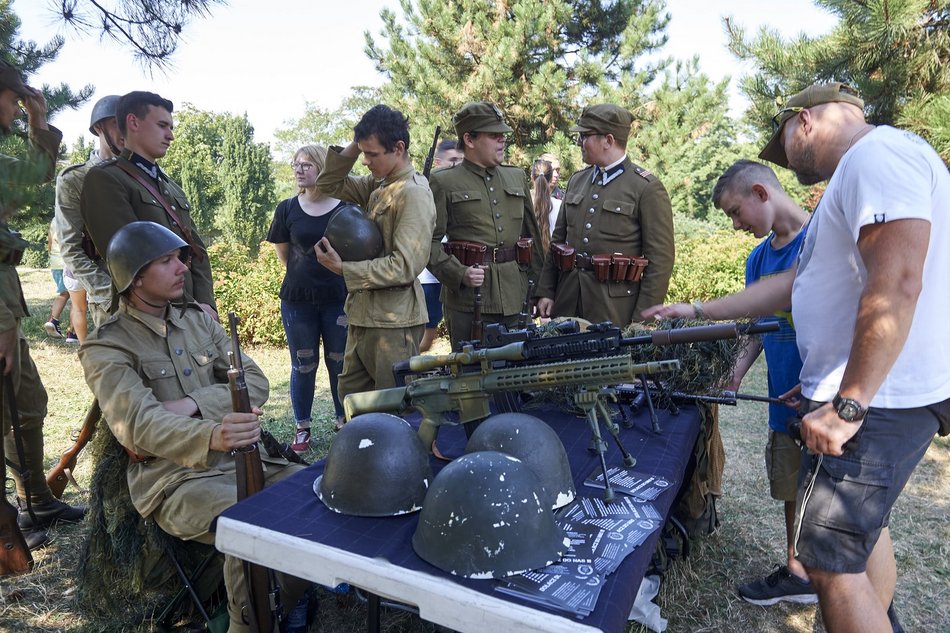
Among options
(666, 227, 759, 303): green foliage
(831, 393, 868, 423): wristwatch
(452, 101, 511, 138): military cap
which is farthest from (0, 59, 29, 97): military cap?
(666, 227, 759, 303): green foliage

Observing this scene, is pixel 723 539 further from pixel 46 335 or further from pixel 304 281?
pixel 46 335

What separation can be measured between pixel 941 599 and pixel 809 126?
9.09 feet

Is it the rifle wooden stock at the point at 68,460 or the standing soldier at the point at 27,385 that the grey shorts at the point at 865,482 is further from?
the rifle wooden stock at the point at 68,460

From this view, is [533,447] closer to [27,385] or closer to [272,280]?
[27,385]

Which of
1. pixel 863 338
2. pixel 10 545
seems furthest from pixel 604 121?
pixel 10 545

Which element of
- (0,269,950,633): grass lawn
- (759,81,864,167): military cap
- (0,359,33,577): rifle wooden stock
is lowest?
(0,269,950,633): grass lawn

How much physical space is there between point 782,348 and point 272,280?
8.23 metres

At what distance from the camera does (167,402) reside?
2713 mm

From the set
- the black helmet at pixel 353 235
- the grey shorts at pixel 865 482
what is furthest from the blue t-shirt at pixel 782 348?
the black helmet at pixel 353 235

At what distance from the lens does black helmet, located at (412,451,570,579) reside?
65.4 inches

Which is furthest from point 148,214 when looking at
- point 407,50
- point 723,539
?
point 407,50

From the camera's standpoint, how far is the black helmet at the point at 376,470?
6.53 feet

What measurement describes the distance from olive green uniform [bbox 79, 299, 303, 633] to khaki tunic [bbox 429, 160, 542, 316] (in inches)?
74.9

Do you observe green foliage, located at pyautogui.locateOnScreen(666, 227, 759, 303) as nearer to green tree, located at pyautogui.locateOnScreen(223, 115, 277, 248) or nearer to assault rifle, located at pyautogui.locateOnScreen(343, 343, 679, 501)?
assault rifle, located at pyautogui.locateOnScreen(343, 343, 679, 501)
